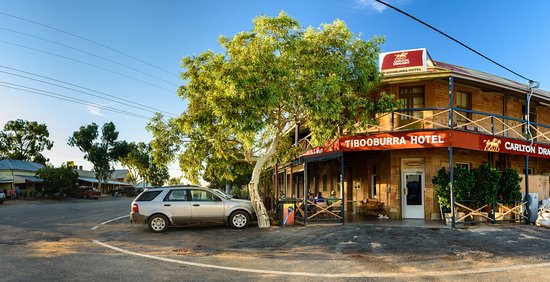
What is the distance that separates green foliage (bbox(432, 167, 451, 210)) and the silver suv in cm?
711

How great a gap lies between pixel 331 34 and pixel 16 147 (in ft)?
216

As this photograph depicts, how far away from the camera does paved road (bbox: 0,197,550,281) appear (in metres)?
7.45

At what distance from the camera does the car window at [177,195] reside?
14.1 m

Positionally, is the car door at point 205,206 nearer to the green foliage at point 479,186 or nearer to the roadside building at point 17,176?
the green foliage at point 479,186

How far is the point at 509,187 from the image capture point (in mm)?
15414

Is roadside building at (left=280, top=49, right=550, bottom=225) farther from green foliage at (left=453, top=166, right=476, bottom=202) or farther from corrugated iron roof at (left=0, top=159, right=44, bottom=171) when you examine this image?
corrugated iron roof at (left=0, top=159, right=44, bottom=171)

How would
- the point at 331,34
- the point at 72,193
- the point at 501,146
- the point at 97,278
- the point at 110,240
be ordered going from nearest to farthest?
the point at 97,278 < the point at 110,240 < the point at 331,34 < the point at 501,146 < the point at 72,193

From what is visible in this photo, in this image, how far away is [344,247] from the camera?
10.5 metres

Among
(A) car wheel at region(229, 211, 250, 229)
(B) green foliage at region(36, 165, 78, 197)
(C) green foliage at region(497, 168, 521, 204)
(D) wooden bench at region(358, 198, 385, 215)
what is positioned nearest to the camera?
(A) car wheel at region(229, 211, 250, 229)

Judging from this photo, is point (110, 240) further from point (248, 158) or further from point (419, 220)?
point (419, 220)

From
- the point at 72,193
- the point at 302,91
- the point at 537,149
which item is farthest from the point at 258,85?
the point at 72,193

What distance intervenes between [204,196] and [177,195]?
0.96m

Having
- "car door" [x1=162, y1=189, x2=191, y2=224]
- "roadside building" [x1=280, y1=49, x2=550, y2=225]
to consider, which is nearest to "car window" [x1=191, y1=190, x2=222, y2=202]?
"car door" [x1=162, y1=189, x2=191, y2=224]

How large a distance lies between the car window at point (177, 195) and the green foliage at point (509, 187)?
39.0ft
